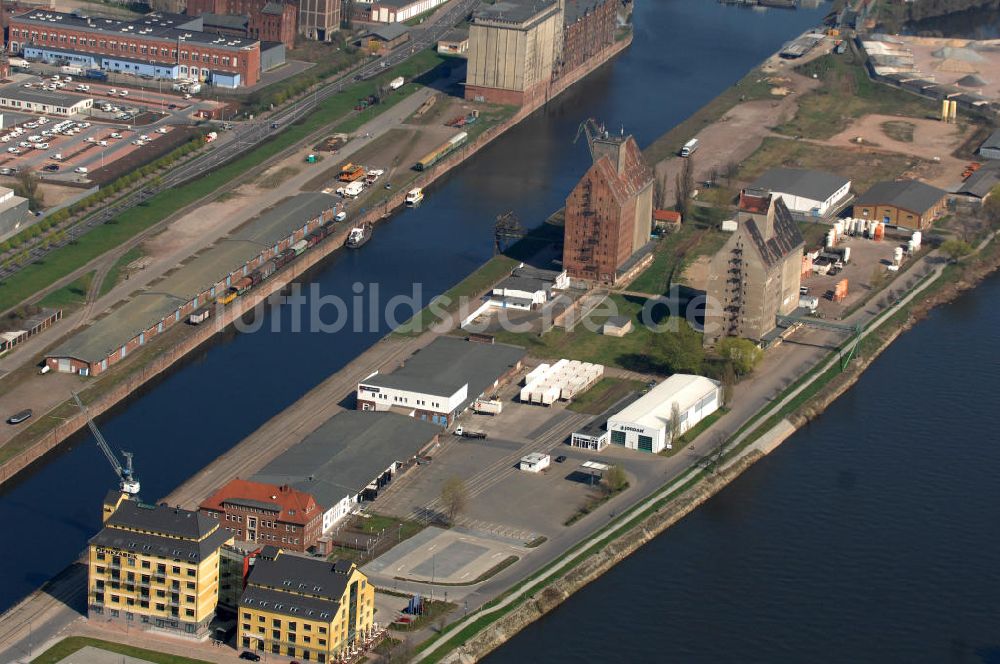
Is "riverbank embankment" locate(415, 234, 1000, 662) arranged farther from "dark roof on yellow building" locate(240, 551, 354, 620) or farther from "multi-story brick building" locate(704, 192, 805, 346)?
"multi-story brick building" locate(704, 192, 805, 346)

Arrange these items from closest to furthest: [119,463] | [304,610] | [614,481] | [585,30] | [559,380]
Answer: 1. [304,610]
2. [614,481]
3. [119,463]
4. [559,380]
5. [585,30]

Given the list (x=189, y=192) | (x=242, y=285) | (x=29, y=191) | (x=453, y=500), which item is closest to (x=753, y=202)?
(x=242, y=285)

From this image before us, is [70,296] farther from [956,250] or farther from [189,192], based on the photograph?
[956,250]

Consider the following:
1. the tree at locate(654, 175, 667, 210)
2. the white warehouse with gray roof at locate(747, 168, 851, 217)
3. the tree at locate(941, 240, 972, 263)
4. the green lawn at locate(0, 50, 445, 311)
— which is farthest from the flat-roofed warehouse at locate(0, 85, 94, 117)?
the tree at locate(941, 240, 972, 263)

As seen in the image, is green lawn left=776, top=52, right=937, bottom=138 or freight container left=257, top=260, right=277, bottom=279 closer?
freight container left=257, top=260, right=277, bottom=279

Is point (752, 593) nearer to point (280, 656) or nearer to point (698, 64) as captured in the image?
point (280, 656)

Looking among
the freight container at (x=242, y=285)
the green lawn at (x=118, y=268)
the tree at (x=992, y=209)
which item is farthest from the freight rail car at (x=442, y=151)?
the tree at (x=992, y=209)

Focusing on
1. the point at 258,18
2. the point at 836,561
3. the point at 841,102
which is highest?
the point at 258,18
